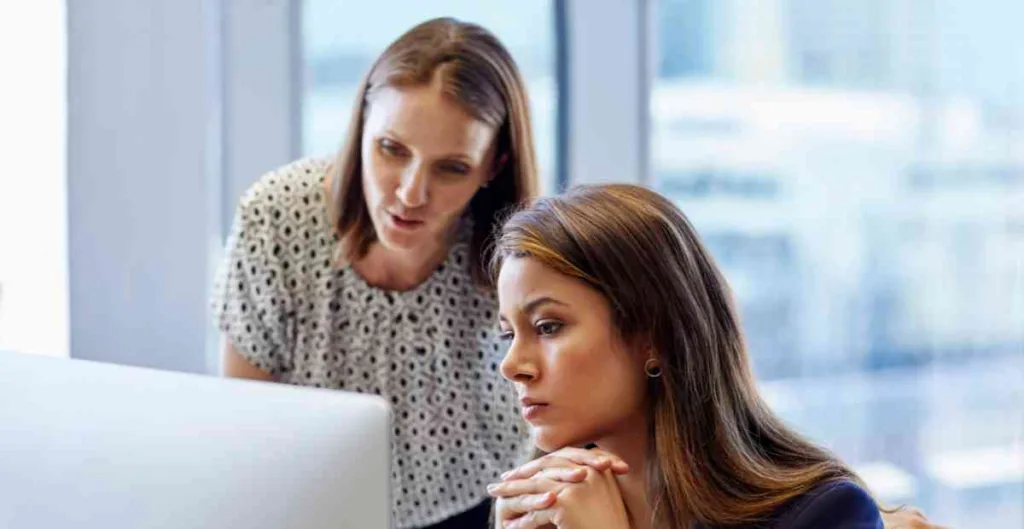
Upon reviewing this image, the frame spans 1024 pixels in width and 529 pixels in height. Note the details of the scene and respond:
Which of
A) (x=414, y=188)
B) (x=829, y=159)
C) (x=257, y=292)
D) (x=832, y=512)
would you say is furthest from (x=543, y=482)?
(x=829, y=159)

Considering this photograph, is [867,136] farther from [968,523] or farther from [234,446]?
[234,446]

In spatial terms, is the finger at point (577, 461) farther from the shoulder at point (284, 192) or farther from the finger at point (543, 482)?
the shoulder at point (284, 192)

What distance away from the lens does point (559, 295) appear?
49.6 inches

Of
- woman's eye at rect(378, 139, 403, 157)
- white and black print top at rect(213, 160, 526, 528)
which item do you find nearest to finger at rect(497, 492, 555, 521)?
white and black print top at rect(213, 160, 526, 528)

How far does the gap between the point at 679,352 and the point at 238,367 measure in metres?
0.66

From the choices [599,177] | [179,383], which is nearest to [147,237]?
[599,177]

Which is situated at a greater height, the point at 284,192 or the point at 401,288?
the point at 284,192

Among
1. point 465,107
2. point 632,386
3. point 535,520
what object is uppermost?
point 465,107

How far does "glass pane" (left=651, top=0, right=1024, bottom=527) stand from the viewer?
240 centimetres

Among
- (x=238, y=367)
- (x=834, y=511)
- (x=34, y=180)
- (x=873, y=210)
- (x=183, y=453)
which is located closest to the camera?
(x=183, y=453)

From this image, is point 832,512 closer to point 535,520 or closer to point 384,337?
point 535,520

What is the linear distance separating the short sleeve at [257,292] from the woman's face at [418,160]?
142 mm

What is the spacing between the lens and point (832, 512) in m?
1.21

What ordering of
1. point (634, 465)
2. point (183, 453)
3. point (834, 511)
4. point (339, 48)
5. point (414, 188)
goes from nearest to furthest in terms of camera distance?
point (183, 453)
point (834, 511)
point (634, 465)
point (414, 188)
point (339, 48)
